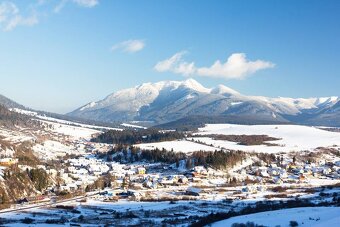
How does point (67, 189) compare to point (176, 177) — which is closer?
point (67, 189)

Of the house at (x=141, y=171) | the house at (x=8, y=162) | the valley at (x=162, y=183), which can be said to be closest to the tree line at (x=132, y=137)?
the valley at (x=162, y=183)

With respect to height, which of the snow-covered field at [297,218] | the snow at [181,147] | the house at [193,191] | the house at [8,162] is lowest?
the house at [193,191]

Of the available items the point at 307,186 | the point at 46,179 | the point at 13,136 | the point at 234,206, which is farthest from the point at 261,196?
the point at 13,136

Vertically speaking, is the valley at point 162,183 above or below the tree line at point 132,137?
below

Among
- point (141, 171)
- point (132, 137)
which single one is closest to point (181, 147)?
point (141, 171)

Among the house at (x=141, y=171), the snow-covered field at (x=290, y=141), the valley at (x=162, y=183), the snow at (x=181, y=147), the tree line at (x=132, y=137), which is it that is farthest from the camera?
the tree line at (x=132, y=137)

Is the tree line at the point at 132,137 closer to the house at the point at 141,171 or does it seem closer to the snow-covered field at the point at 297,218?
the house at the point at 141,171

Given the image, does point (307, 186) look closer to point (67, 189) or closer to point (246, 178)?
point (246, 178)

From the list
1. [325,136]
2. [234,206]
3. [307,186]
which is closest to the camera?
[234,206]
